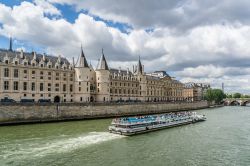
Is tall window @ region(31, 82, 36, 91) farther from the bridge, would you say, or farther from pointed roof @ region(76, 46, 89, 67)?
the bridge

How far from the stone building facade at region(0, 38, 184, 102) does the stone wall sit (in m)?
8.21

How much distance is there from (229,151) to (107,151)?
11.9m

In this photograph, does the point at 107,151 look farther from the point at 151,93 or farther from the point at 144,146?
the point at 151,93

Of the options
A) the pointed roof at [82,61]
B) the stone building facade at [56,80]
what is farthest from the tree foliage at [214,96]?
the pointed roof at [82,61]

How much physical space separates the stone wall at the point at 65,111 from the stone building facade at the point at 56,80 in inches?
323

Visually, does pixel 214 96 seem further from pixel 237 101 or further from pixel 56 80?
pixel 56 80

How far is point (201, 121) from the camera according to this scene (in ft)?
180

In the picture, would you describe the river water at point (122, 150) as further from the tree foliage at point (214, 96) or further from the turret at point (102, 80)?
the tree foliage at point (214, 96)

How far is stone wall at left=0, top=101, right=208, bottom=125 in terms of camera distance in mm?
46375

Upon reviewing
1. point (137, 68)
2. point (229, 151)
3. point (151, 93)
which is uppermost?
point (137, 68)

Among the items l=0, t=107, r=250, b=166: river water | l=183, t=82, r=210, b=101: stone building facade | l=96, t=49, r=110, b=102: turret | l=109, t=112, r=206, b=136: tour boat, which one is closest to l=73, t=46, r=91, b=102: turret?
l=96, t=49, r=110, b=102: turret

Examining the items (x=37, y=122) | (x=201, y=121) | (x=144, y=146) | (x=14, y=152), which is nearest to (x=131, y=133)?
(x=144, y=146)

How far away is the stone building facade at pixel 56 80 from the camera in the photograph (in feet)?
189

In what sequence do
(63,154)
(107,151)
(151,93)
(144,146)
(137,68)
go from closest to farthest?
(63,154) < (107,151) < (144,146) < (137,68) < (151,93)
